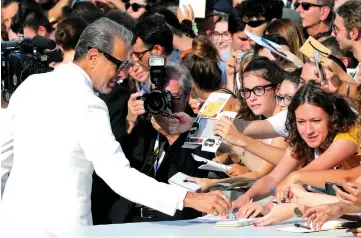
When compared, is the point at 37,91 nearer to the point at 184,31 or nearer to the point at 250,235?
the point at 250,235

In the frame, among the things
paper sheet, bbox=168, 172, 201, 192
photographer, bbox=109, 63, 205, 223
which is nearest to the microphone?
photographer, bbox=109, 63, 205, 223

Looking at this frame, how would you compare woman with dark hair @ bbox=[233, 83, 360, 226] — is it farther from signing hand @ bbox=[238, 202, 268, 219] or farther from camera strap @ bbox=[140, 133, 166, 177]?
camera strap @ bbox=[140, 133, 166, 177]

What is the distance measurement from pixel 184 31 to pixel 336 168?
377 centimetres

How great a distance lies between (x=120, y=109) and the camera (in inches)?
273

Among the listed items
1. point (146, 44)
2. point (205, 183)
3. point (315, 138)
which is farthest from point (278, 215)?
point (146, 44)

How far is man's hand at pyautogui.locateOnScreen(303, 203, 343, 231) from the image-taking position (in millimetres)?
4852

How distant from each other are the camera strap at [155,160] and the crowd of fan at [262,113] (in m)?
0.01

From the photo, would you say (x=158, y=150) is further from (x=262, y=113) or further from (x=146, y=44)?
(x=146, y=44)

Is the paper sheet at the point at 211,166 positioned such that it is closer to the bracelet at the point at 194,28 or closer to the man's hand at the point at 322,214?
the man's hand at the point at 322,214

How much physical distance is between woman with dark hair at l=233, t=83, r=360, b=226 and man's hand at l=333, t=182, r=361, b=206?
2.49ft

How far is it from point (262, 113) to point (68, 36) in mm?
1460

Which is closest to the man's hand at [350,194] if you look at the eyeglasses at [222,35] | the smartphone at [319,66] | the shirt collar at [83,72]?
the smartphone at [319,66]

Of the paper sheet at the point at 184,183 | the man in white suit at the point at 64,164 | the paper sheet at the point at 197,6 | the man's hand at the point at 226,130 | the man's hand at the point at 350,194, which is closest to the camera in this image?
the man's hand at the point at 350,194

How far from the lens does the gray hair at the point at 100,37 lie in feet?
17.8
